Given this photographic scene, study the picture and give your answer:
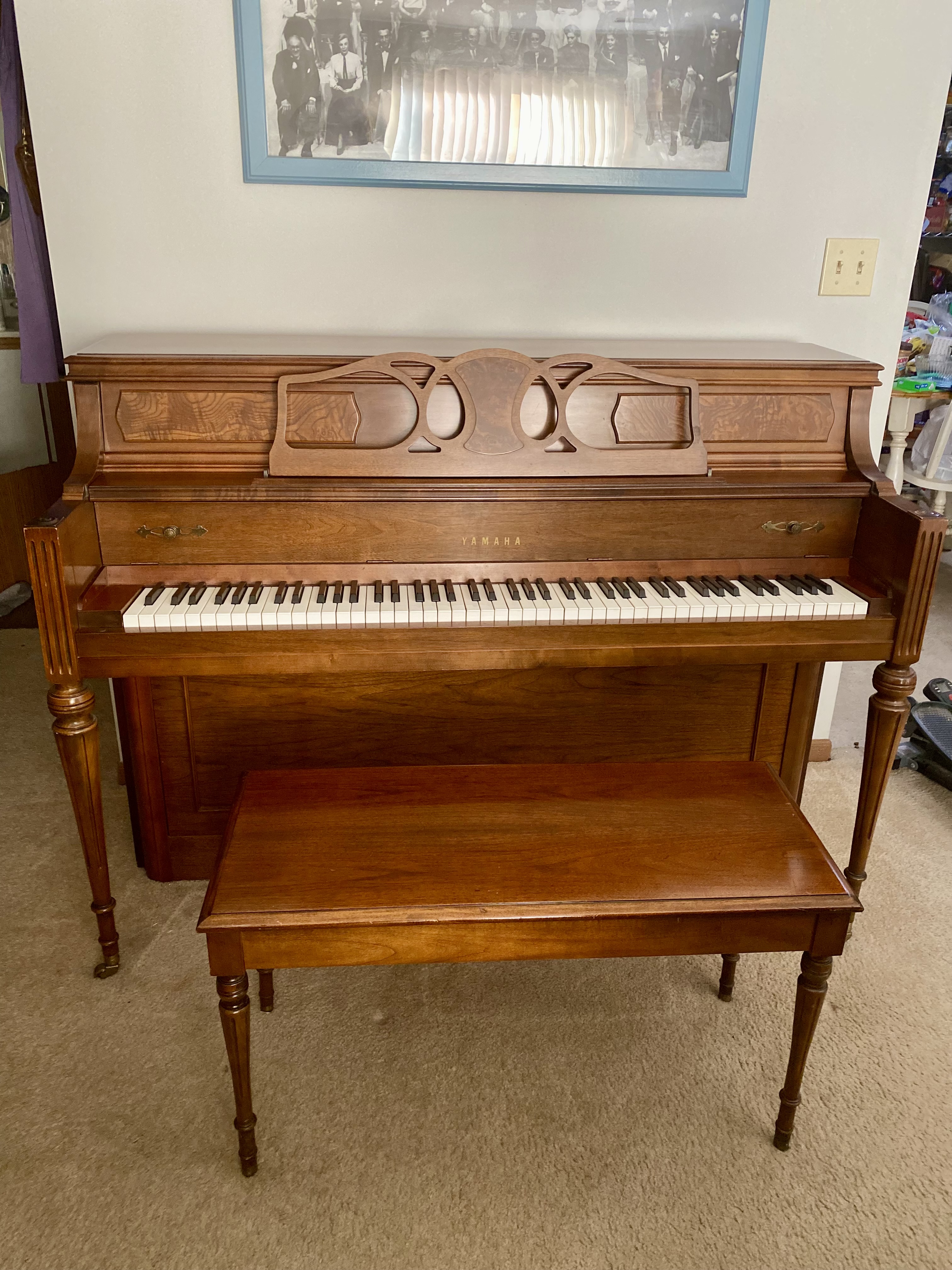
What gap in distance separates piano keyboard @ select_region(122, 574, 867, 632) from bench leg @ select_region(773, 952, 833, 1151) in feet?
2.07

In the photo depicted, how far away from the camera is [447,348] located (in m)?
1.98

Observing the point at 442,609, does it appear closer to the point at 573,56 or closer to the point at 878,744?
the point at 878,744

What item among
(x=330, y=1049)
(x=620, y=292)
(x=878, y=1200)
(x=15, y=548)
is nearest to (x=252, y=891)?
(x=330, y=1049)

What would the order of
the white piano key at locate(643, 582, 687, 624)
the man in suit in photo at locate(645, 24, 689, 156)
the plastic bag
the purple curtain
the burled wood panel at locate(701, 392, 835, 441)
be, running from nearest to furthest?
the white piano key at locate(643, 582, 687, 624) < the burled wood panel at locate(701, 392, 835, 441) < the man in suit in photo at locate(645, 24, 689, 156) < the purple curtain < the plastic bag

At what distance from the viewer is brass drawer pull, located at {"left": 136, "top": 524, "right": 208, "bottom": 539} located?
5.75 ft

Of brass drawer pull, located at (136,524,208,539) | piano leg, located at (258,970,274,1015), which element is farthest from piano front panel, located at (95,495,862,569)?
piano leg, located at (258,970,274,1015)

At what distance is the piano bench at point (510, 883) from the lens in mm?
1295

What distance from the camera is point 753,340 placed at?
228cm

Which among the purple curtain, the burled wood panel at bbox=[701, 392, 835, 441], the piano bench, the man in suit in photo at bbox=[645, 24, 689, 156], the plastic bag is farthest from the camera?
the plastic bag

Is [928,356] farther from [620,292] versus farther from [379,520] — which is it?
[379,520]

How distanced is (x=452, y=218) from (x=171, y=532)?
100cm

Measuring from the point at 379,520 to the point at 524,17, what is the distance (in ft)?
3.84

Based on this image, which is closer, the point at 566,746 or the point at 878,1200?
the point at 878,1200

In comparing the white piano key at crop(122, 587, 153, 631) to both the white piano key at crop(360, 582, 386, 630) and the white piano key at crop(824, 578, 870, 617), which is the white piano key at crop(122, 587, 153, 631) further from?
the white piano key at crop(824, 578, 870, 617)
